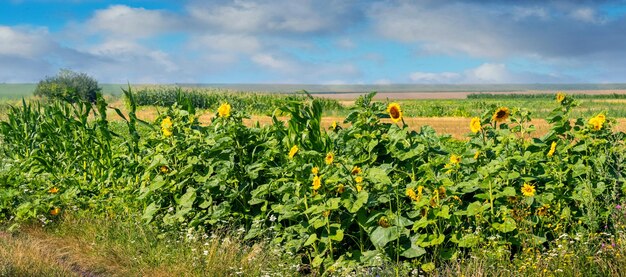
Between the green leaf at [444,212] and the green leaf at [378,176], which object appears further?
the green leaf at [378,176]

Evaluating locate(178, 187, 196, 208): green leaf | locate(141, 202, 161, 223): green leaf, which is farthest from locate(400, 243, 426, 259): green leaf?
locate(141, 202, 161, 223): green leaf

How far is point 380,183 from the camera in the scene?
17.9 ft

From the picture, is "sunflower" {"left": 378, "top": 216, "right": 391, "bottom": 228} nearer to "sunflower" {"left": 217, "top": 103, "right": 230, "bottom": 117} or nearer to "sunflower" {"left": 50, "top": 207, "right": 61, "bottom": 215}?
"sunflower" {"left": 217, "top": 103, "right": 230, "bottom": 117}

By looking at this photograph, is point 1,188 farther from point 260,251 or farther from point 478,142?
point 478,142

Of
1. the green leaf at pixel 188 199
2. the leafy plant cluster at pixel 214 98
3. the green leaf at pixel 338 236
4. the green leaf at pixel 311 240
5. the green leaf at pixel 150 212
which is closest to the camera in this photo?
the green leaf at pixel 338 236

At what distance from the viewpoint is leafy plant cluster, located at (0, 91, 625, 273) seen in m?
5.33

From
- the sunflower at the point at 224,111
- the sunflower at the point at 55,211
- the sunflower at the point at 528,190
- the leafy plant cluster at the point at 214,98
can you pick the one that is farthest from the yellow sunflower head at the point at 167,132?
the leafy plant cluster at the point at 214,98

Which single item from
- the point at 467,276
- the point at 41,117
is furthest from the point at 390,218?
the point at 41,117

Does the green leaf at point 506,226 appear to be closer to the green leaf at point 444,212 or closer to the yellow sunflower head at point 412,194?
the green leaf at point 444,212

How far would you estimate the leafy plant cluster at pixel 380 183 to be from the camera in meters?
5.33

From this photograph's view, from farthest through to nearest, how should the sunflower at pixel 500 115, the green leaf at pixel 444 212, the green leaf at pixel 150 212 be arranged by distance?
the green leaf at pixel 150 212
the sunflower at pixel 500 115
the green leaf at pixel 444 212

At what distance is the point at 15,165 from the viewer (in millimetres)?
9828

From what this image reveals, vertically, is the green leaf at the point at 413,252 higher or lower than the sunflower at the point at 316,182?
lower

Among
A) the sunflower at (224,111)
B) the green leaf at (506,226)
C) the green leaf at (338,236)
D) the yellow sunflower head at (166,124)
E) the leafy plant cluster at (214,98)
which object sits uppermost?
the sunflower at (224,111)
